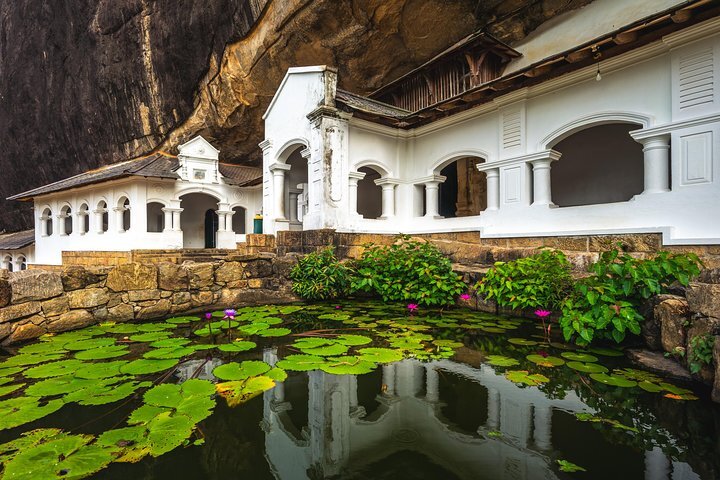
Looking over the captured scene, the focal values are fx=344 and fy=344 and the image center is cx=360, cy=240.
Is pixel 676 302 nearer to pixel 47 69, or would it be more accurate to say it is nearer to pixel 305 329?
pixel 305 329

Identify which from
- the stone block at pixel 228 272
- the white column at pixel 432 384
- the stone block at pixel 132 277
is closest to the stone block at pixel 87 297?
the stone block at pixel 132 277

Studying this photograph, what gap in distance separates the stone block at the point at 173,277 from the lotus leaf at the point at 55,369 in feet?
7.09

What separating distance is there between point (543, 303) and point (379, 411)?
10.8 ft

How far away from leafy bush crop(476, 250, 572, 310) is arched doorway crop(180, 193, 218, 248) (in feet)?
51.8

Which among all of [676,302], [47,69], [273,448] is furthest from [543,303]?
[47,69]

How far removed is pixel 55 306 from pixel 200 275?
1.83 m

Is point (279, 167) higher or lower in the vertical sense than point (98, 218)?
→ higher

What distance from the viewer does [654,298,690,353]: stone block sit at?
3.05m

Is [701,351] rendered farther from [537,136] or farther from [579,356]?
[537,136]

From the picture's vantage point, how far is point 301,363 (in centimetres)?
320

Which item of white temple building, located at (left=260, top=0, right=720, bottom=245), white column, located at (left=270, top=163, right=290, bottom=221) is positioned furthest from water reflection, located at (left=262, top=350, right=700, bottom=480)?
white column, located at (left=270, top=163, right=290, bottom=221)

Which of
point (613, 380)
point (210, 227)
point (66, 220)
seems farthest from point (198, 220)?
point (613, 380)

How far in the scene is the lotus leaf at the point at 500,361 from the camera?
3275mm

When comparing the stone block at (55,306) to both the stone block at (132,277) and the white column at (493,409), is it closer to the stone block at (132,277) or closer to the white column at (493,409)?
the stone block at (132,277)
